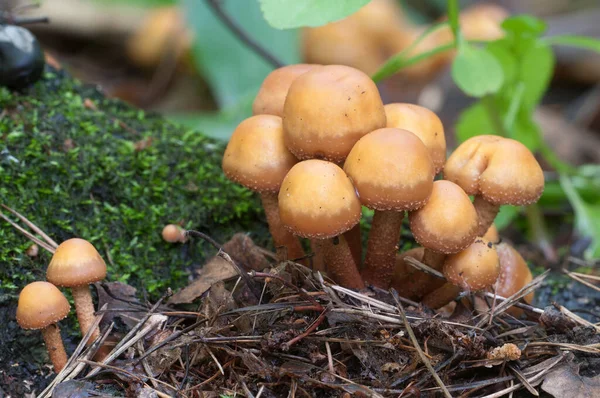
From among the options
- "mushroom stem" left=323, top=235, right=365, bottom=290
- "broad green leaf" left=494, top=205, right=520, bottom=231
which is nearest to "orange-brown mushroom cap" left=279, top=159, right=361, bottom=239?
"mushroom stem" left=323, top=235, right=365, bottom=290

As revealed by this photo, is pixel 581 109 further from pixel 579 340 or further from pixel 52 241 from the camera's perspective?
pixel 52 241

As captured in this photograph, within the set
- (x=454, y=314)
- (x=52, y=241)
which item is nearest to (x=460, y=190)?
(x=454, y=314)

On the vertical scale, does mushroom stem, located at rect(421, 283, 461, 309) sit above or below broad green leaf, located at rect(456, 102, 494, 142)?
above

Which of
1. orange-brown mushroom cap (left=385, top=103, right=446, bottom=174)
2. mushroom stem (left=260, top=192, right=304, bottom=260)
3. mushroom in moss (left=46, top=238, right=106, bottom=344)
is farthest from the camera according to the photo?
mushroom stem (left=260, top=192, right=304, bottom=260)

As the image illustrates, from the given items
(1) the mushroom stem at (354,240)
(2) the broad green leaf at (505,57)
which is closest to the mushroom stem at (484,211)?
(1) the mushroom stem at (354,240)

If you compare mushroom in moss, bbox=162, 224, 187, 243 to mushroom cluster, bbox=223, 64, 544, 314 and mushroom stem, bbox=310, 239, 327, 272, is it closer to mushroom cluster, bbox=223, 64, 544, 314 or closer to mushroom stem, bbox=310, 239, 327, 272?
mushroom cluster, bbox=223, 64, 544, 314

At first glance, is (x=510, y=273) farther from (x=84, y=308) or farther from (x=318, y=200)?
(x=84, y=308)

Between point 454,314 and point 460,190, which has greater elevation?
point 460,190
